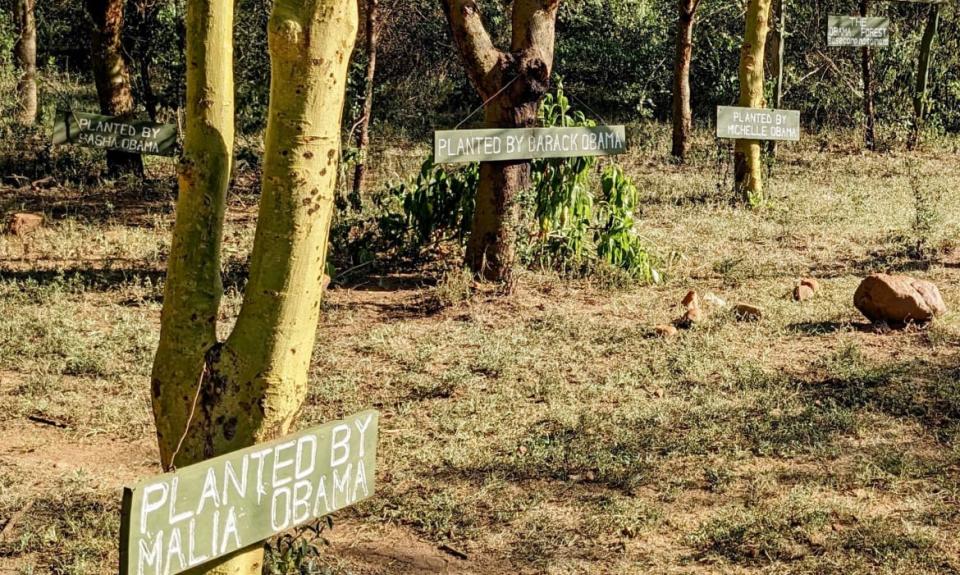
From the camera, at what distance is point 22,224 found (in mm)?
9984

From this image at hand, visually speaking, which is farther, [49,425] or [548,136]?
[548,136]

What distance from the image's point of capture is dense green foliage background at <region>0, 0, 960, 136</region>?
16031 mm

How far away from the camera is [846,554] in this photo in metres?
4.81

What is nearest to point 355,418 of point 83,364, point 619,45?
point 83,364

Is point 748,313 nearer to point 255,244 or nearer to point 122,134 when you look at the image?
point 122,134

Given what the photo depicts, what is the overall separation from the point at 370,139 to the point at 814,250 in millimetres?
6463

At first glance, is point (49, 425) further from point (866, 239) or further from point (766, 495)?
point (866, 239)

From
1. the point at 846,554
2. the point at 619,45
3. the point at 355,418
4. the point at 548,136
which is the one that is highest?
the point at 619,45

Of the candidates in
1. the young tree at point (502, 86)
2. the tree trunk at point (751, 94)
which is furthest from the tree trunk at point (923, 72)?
the young tree at point (502, 86)

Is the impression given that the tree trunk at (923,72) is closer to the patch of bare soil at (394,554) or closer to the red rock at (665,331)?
the red rock at (665,331)

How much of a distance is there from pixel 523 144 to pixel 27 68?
7.65 meters

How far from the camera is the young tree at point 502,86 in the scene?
27.3 feet

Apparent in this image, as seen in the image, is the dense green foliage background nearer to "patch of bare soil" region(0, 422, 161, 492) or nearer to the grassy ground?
the grassy ground

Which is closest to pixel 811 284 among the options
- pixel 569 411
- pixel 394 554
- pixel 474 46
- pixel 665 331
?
pixel 665 331
